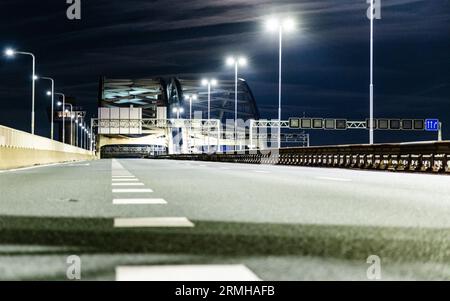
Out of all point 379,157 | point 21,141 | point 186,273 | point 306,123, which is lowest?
point 186,273

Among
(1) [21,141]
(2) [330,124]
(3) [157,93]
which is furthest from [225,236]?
(3) [157,93]

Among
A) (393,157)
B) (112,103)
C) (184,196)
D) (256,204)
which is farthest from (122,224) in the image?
(112,103)

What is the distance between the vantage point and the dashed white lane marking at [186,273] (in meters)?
4.82

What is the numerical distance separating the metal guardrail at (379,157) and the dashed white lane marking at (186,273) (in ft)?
75.6

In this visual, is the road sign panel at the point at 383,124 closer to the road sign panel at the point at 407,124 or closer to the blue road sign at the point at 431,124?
the road sign panel at the point at 407,124

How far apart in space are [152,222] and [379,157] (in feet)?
86.7

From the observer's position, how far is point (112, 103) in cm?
17988

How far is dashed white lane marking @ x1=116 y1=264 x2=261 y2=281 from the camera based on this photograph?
4824mm

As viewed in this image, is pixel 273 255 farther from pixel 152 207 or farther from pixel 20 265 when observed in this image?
pixel 152 207

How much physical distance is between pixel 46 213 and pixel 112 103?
173 m

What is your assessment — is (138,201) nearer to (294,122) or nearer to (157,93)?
(294,122)

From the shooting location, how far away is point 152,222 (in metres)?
8.16

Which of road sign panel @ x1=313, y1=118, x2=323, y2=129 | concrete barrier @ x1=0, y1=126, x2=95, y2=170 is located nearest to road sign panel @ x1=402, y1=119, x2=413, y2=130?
road sign panel @ x1=313, y1=118, x2=323, y2=129

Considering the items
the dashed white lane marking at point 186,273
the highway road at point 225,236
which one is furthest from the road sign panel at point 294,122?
the dashed white lane marking at point 186,273
